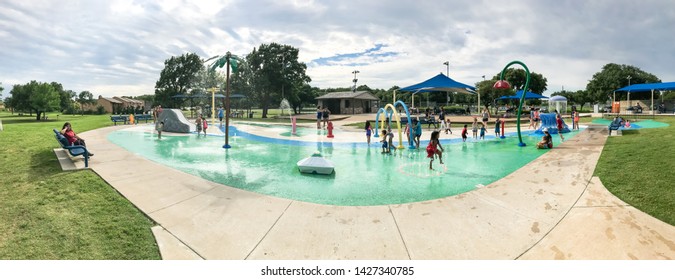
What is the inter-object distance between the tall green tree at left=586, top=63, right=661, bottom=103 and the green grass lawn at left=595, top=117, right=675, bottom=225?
2485 inches

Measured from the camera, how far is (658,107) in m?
42.7

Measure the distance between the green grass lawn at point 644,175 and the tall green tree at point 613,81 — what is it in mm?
63107

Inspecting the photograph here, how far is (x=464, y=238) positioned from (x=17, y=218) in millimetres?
7659

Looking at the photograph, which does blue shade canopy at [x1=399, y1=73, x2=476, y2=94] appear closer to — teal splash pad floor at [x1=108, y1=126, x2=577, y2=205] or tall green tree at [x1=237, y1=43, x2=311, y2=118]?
teal splash pad floor at [x1=108, y1=126, x2=577, y2=205]

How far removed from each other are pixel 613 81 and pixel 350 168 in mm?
70890

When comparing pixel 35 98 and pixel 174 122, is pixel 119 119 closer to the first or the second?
pixel 174 122

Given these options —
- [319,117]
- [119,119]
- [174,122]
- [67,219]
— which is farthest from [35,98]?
[67,219]

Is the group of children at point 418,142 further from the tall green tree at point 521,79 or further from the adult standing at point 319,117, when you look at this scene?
the tall green tree at point 521,79

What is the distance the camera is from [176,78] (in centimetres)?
5066

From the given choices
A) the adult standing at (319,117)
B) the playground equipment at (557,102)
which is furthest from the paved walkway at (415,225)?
the playground equipment at (557,102)

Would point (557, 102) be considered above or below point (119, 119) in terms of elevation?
above

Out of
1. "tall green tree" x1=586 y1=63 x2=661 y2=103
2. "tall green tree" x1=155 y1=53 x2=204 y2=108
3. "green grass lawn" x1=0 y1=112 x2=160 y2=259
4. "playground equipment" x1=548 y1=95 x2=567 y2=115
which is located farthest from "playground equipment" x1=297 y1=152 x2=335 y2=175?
"tall green tree" x1=586 y1=63 x2=661 y2=103

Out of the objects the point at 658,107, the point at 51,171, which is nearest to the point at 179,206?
the point at 51,171

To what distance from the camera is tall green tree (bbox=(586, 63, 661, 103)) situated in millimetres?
58375
